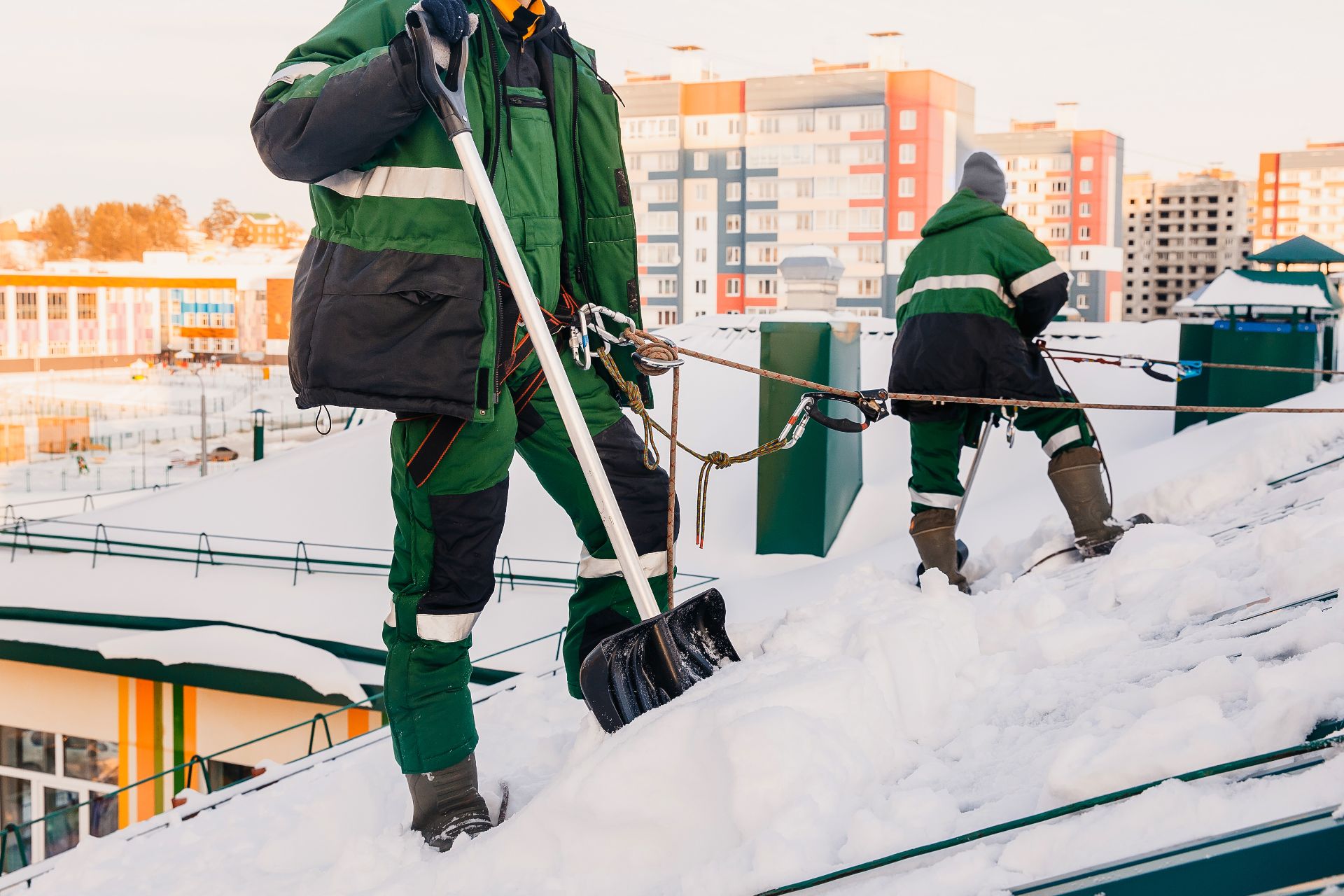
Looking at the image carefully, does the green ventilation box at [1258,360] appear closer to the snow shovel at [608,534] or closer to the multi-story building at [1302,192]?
the snow shovel at [608,534]

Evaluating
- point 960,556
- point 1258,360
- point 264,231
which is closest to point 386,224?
point 960,556

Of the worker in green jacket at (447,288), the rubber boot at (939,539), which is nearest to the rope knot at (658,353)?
the worker in green jacket at (447,288)

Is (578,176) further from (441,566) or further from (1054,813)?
(1054,813)

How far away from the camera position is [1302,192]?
191 feet

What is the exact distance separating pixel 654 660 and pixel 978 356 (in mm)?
1959

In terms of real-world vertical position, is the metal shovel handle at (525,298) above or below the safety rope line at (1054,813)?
above

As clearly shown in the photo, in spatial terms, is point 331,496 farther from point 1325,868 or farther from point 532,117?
point 1325,868

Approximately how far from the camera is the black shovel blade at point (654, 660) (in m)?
2.17

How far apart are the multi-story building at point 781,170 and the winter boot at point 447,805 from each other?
42584mm

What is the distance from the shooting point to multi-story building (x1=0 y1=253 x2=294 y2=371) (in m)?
41.1

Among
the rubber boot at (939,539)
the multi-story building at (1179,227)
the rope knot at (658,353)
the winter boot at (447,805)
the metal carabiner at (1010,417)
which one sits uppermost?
the multi-story building at (1179,227)

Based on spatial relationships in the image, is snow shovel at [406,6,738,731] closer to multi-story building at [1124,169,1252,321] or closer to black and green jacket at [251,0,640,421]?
black and green jacket at [251,0,640,421]

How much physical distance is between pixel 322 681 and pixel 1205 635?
5427 millimetres

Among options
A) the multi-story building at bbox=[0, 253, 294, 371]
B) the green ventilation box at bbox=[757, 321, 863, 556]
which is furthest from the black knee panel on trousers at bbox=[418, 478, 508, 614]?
the multi-story building at bbox=[0, 253, 294, 371]
